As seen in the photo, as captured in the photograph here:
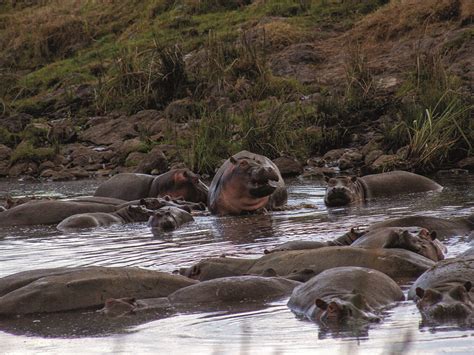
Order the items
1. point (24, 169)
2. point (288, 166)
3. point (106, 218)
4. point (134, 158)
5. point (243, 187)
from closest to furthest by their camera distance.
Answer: point (106, 218) → point (243, 187) → point (288, 166) → point (134, 158) → point (24, 169)

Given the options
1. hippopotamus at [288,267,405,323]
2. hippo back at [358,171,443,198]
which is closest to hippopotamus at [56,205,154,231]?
hippo back at [358,171,443,198]

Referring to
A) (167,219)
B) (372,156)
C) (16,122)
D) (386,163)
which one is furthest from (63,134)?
(167,219)

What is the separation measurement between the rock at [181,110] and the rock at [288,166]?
4022mm

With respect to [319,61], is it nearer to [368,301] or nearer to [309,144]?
[309,144]

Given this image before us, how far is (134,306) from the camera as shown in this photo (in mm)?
5770

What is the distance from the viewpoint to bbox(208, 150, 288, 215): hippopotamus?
11.1 m

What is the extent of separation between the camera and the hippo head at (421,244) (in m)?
6.64

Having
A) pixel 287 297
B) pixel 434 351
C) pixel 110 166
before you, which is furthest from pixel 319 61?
pixel 434 351

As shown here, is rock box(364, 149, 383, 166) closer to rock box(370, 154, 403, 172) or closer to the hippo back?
rock box(370, 154, 403, 172)

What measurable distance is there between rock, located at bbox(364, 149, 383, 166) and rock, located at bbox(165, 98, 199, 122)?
186 inches

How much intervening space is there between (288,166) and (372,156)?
1.19 m

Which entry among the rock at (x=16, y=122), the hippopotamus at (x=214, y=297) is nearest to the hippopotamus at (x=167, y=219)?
the hippopotamus at (x=214, y=297)

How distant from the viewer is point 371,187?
12195mm

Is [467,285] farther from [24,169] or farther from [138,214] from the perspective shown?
[24,169]
